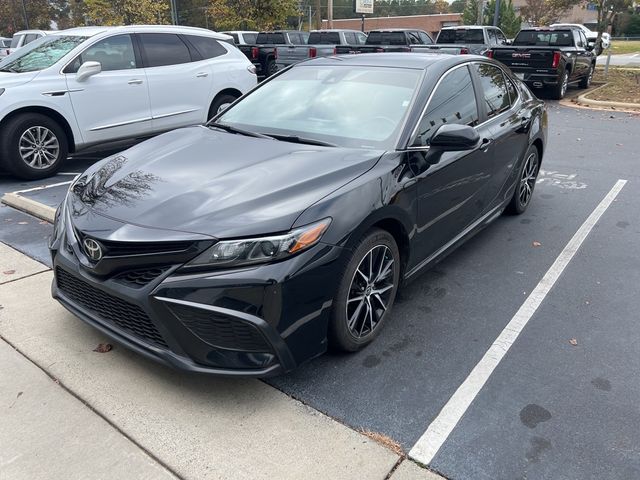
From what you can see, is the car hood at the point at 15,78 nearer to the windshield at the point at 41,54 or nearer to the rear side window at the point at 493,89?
the windshield at the point at 41,54

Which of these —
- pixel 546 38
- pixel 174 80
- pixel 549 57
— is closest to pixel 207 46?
pixel 174 80

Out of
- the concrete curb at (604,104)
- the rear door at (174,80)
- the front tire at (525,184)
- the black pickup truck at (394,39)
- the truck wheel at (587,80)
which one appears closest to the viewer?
the front tire at (525,184)

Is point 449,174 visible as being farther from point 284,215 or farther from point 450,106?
point 284,215

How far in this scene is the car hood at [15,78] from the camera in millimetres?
6305

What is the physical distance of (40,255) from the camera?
14.8 ft

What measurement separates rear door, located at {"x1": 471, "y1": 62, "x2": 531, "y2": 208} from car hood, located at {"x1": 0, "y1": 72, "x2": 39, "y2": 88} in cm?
521

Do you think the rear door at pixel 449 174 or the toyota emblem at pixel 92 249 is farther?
the rear door at pixel 449 174

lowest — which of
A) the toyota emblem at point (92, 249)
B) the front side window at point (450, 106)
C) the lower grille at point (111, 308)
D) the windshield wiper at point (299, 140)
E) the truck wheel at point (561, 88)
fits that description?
the truck wheel at point (561, 88)

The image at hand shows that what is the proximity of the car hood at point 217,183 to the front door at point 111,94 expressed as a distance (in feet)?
12.2

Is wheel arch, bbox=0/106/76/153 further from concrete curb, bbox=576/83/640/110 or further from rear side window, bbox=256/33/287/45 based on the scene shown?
rear side window, bbox=256/33/287/45

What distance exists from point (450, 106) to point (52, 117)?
5077 mm

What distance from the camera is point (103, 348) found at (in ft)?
10.3

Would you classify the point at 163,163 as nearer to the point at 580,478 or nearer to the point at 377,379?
the point at 377,379

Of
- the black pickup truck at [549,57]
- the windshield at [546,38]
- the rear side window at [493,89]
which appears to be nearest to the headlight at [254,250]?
the rear side window at [493,89]
